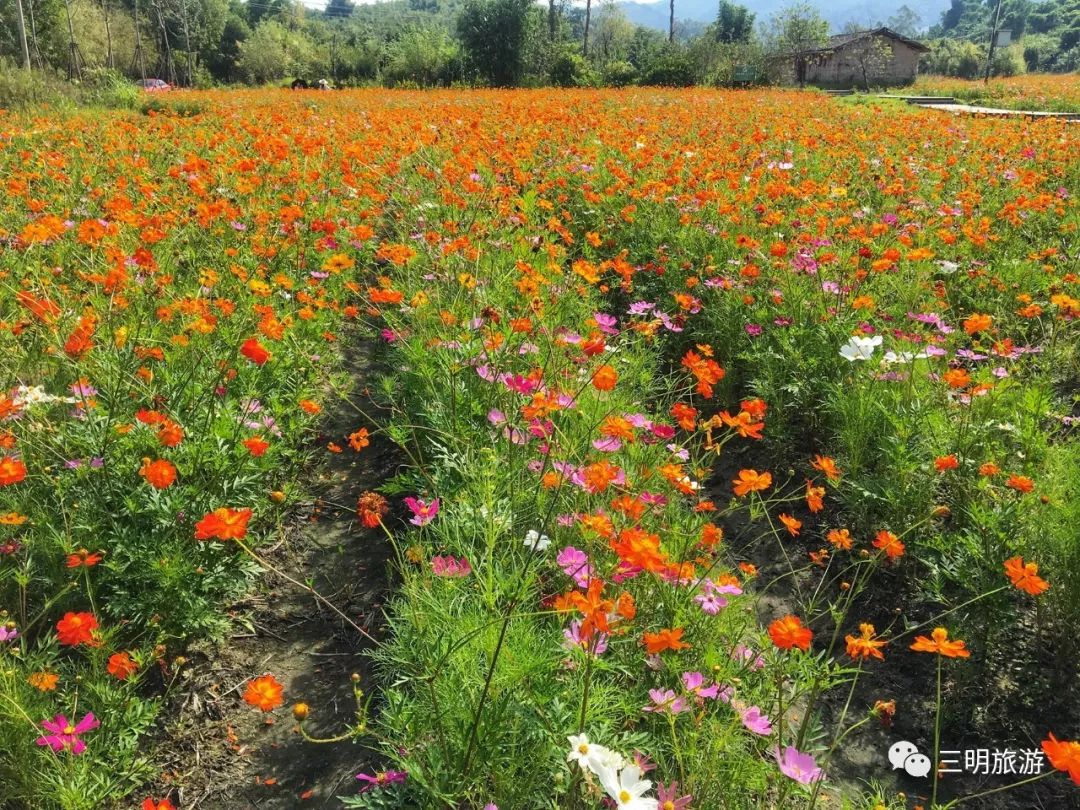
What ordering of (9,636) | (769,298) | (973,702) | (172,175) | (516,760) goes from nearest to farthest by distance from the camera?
1. (516,760)
2. (9,636)
3. (973,702)
4. (769,298)
5. (172,175)

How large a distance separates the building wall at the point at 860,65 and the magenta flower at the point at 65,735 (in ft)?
135

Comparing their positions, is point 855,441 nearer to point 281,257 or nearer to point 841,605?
point 841,605

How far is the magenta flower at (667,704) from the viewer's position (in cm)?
167

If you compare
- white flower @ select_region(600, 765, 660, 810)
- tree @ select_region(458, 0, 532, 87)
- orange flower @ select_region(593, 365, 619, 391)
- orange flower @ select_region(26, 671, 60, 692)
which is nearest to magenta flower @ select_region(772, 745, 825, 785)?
white flower @ select_region(600, 765, 660, 810)

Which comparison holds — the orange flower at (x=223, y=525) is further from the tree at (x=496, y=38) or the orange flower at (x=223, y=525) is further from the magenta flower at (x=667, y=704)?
the tree at (x=496, y=38)

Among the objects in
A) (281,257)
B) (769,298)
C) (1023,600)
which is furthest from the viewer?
(281,257)

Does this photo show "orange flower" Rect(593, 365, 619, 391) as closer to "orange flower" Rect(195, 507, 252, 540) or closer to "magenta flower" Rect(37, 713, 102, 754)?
"orange flower" Rect(195, 507, 252, 540)

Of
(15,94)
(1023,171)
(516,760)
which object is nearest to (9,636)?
(516,760)

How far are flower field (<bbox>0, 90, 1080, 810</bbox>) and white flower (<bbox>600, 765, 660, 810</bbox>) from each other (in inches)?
0.4

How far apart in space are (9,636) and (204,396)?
116 centimetres

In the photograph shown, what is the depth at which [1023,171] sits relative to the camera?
6.05 m

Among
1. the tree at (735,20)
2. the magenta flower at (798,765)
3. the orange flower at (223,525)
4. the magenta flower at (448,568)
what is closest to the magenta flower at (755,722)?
the magenta flower at (798,765)

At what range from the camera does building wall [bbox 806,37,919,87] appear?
3666 centimetres

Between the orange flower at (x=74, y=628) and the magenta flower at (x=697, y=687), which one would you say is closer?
the orange flower at (x=74, y=628)
